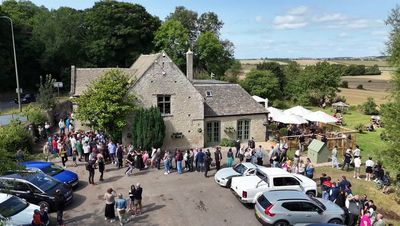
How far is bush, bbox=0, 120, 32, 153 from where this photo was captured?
78.1 ft

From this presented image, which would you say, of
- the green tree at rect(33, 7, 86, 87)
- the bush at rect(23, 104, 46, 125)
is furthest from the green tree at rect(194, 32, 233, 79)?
the bush at rect(23, 104, 46, 125)

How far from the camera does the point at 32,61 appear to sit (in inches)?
2253

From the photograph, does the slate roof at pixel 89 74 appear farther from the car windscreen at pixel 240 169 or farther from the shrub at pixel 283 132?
the car windscreen at pixel 240 169

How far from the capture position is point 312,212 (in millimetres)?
15289

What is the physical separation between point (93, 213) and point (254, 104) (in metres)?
17.5


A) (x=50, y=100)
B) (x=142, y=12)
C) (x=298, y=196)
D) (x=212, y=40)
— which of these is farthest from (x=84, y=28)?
(x=298, y=196)

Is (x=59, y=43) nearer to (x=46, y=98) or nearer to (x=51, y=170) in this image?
(x=46, y=98)

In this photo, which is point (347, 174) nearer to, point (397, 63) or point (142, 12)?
point (397, 63)

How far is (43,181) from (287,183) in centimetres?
1159

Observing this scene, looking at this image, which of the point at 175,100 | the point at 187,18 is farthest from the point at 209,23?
the point at 175,100

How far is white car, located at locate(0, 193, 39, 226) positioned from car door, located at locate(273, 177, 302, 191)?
10755 millimetres

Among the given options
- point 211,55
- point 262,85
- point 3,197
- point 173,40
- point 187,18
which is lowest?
point 3,197

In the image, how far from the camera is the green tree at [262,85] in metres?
49.8

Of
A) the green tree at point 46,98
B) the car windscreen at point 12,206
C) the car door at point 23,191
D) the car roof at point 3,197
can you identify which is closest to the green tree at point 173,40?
the green tree at point 46,98
